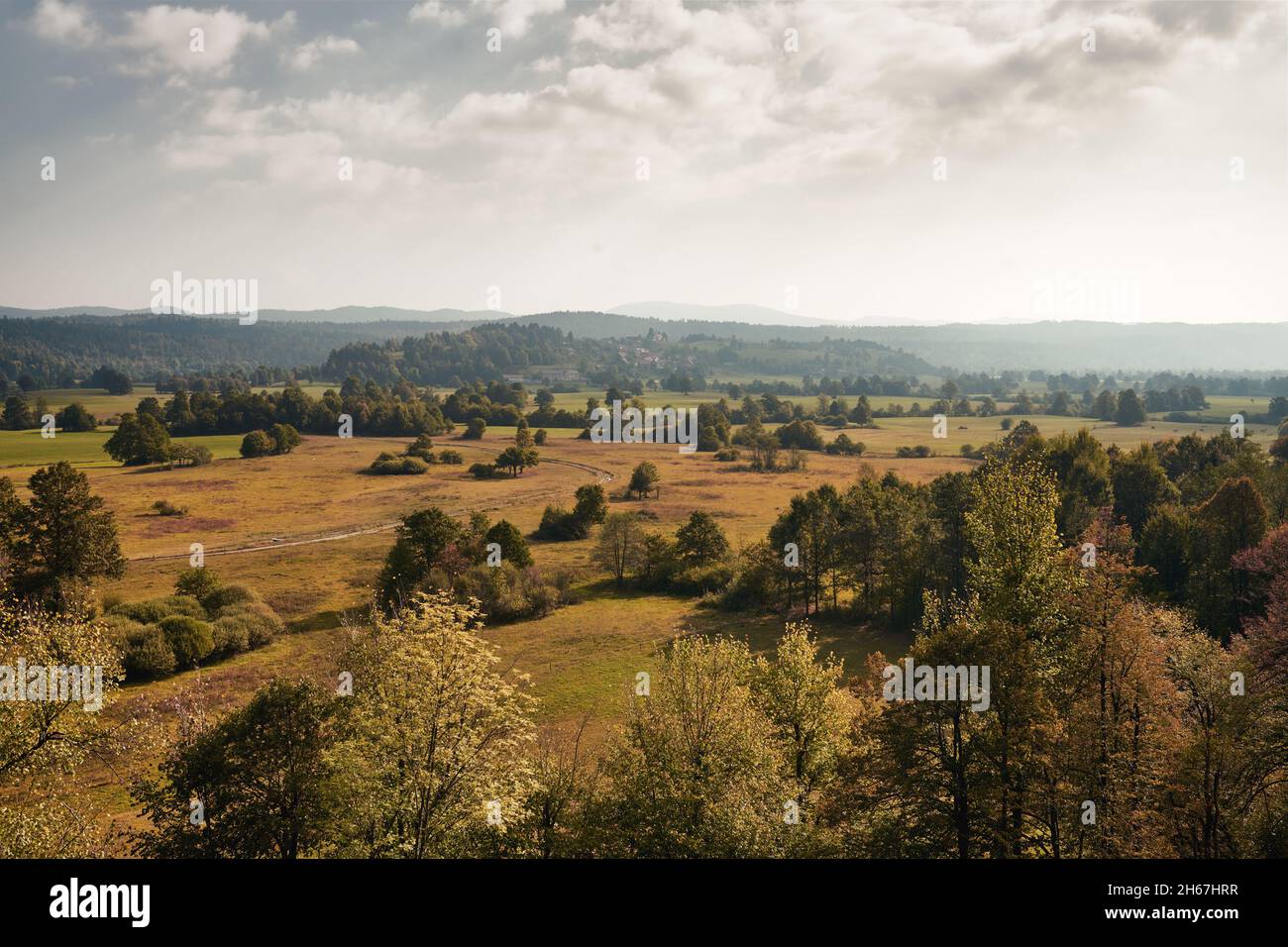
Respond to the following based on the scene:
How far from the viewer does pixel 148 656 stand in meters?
44.1

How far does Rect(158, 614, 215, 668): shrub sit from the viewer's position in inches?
1801

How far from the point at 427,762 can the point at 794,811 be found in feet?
37.3

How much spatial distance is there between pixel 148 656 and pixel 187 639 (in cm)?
230

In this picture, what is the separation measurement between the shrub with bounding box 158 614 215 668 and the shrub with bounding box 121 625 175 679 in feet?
1.69

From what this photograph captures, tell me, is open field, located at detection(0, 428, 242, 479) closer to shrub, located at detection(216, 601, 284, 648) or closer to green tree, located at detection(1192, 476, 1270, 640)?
shrub, located at detection(216, 601, 284, 648)

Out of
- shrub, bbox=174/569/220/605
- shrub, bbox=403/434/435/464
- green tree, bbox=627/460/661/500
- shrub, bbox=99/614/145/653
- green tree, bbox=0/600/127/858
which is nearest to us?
green tree, bbox=0/600/127/858

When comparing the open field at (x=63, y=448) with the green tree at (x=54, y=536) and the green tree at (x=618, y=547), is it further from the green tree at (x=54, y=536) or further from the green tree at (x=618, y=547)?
the green tree at (x=618, y=547)

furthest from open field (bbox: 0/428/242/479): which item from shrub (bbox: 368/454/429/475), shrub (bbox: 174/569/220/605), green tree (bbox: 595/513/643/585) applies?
green tree (bbox: 595/513/643/585)

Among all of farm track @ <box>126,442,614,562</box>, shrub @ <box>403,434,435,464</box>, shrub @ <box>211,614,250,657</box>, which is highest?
shrub @ <box>403,434,435,464</box>

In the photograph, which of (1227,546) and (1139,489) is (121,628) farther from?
(1139,489)

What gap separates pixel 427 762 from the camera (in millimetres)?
20641

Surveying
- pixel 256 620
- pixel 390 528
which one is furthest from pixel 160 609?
pixel 390 528
